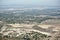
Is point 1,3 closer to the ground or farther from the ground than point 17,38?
closer to the ground

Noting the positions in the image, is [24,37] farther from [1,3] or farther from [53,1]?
[1,3]

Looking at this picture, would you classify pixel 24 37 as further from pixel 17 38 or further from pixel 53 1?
pixel 53 1

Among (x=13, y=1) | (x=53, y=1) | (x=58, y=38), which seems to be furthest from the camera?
(x=13, y=1)

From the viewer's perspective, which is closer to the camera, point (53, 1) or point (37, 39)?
point (37, 39)

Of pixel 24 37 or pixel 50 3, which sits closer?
pixel 24 37

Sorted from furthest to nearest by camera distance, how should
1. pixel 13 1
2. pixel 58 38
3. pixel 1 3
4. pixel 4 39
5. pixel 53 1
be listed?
pixel 13 1 < pixel 1 3 < pixel 53 1 < pixel 58 38 < pixel 4 39

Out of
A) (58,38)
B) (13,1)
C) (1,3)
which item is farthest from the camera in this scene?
(13,1)

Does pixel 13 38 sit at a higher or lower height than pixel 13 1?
higher

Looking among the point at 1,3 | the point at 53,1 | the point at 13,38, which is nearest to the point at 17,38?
the point at 13,38

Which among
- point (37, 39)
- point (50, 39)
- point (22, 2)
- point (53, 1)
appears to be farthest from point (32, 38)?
point (22, 2)
